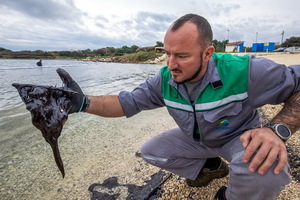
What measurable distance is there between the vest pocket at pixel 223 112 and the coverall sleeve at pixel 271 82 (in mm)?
172

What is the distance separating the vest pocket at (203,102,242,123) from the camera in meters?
1.82

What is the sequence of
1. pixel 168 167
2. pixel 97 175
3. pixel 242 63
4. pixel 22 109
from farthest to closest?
1. pixel 22 109
2. pixel 97 175
3. pixel 168 167
4. pixel 242 63

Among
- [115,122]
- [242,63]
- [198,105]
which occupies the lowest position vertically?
[115,122]

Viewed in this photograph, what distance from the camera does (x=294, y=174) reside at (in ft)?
7.06

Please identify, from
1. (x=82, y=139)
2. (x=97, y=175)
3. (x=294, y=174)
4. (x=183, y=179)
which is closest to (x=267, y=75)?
(x=294, y=174)

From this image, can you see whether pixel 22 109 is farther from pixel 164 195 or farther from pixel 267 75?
pixel 267 75

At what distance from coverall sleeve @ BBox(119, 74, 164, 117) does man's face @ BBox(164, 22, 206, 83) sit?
42 cm

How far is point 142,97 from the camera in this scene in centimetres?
221

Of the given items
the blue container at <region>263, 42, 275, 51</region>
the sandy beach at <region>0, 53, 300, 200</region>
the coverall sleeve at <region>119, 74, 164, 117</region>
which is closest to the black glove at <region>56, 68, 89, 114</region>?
the coverall sleeve at <region>119, 74, 164, 117</region>

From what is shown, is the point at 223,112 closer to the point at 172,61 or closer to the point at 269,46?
the point at 172,61

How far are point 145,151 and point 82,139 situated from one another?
6.31 ft

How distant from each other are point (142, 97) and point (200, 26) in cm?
101

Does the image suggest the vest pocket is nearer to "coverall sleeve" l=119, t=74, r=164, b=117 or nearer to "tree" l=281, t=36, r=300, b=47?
"coverall sleeve" l=119, t=74, r=164, b=117

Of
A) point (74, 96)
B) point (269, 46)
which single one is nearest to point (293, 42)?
point (269, 46)
